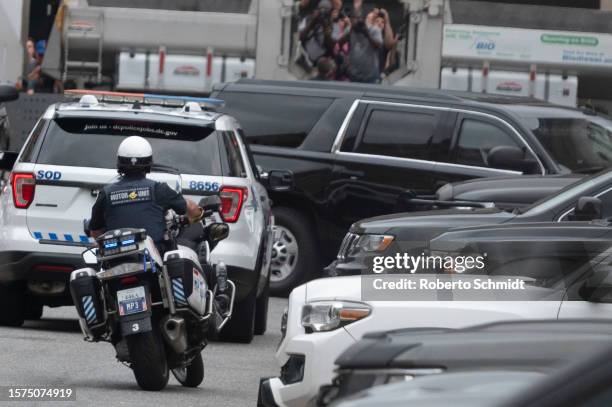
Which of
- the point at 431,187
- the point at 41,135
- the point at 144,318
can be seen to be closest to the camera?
the point at 144,318

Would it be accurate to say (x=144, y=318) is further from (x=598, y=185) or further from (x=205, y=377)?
(x=598, y=185)

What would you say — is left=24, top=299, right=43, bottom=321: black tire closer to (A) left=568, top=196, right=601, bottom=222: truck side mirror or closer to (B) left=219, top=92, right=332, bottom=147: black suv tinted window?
(B) left=219, top=92, right=332, bottom=147: black suv tinted window

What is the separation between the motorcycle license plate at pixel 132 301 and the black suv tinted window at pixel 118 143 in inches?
99.2

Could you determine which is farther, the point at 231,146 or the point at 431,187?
the point at 431,187

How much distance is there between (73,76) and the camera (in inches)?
875

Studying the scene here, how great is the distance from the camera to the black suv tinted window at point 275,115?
16156mm

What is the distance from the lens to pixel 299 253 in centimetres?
1590

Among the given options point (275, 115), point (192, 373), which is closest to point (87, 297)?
point (192, 373)

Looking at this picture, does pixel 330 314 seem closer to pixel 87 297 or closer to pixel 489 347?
pixel 87 297

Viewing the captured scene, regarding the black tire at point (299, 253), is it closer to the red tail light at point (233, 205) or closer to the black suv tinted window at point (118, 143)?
the red tail light at point (233, 205)

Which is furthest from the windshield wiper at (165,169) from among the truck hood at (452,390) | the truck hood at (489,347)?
the truck hood at (452,390)

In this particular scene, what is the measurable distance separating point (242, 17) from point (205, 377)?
11729mm

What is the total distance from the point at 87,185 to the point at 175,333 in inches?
98.6

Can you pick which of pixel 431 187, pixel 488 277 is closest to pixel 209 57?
pixel 431 187
